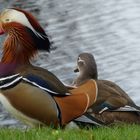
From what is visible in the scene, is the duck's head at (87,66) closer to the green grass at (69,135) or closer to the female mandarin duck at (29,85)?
the female mandarin duck at (29,85)

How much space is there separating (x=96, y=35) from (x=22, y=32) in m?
16.0

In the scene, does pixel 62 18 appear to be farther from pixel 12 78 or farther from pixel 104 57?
pixel 12 78

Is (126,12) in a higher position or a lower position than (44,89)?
lower

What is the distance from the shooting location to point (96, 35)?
998 inches

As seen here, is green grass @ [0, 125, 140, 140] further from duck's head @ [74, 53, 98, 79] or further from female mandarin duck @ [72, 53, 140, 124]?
duck's head @ [74, 53, 98, 79]

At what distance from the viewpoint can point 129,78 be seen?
18781 millimetres

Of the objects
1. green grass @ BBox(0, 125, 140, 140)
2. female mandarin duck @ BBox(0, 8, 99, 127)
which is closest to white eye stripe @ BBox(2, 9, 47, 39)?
female mandarin duck @ BBox(0, 8, 99, 127)

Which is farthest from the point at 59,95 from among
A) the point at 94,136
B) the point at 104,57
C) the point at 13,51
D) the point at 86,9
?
the point at 86,9

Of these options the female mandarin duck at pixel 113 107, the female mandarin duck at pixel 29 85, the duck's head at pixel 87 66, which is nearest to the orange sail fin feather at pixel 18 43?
the female mandarin duck at pixel 29 85

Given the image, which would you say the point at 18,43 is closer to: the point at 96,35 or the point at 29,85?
the point at 29,85

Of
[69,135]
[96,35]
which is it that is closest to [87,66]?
[69,135]

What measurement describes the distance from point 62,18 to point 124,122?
18700 millimetres

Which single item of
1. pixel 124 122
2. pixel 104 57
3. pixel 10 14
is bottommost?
pixel 104 57

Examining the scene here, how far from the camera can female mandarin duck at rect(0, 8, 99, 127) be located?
8.90 m
